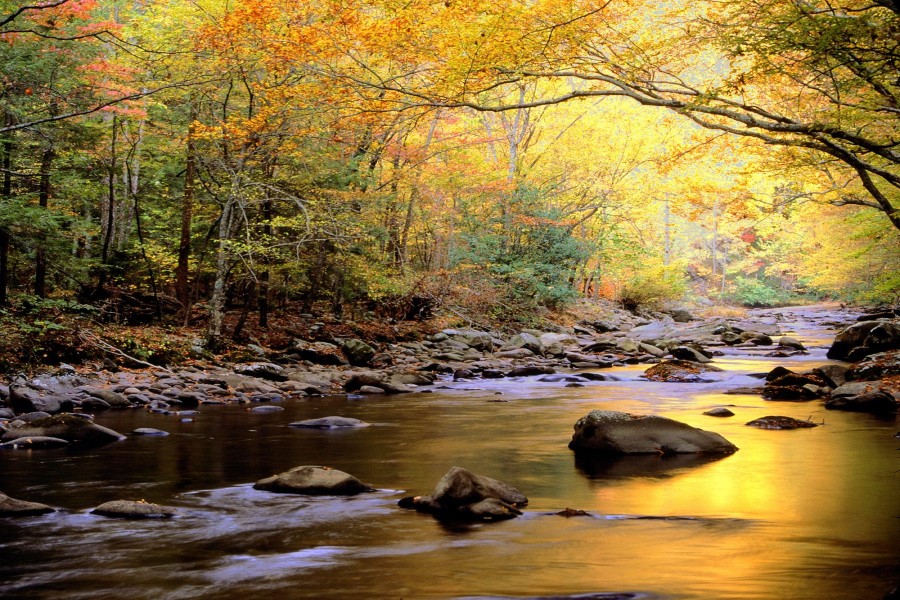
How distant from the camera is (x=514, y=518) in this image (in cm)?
511

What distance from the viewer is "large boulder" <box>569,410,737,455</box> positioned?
24.8ft

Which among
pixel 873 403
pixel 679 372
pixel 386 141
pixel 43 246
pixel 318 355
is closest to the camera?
pixel 873 403

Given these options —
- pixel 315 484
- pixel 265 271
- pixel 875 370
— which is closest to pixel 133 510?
pixel 315 484

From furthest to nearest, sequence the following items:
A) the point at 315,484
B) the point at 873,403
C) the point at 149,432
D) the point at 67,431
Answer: the point at 873,403, the point at 149,432, the point at 67,431, the point at 315,484

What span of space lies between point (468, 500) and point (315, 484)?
4.50 feet

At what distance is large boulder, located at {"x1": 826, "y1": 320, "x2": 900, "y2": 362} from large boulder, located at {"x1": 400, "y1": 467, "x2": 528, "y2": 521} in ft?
42.8

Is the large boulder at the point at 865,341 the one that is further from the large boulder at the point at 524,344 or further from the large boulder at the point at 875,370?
the large boulder at the point at 524,344

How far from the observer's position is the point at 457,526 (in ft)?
16.0

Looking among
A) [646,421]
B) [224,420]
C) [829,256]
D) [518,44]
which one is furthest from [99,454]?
[829,256]

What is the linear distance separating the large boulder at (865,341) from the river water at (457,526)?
7373mm

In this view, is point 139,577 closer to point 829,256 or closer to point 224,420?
point 224,420

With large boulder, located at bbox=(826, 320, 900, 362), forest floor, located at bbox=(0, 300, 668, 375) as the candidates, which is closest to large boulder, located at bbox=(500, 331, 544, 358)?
forest floor, located at bbox=(0, 300, 668, 375)

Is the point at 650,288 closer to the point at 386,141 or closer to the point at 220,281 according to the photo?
the point at 386,141

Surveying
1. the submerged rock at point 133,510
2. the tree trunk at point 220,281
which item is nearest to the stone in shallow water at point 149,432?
the submerged rock at point 133,510
